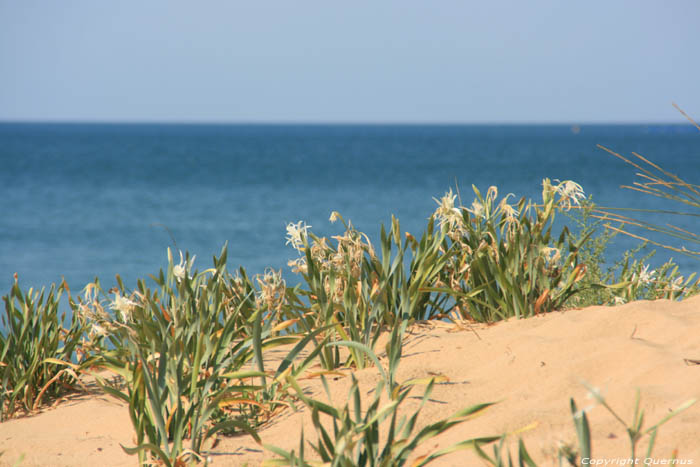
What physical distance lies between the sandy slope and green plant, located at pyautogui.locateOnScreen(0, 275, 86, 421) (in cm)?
13

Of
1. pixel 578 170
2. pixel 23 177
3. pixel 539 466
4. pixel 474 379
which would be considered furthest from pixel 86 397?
pixel 578 170

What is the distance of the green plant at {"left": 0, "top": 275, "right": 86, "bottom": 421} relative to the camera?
2.99 m

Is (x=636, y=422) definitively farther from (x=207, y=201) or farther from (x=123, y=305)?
(x=207, y=201)

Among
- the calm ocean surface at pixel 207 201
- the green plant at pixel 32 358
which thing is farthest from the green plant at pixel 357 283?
the green plant at pixel 32 358

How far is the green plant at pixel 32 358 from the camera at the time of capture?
2.99 m

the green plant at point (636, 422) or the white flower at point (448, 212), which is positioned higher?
the white flower at point (448, 212)

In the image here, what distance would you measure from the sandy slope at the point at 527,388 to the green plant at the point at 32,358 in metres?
0.13

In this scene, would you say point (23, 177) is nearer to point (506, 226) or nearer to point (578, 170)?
point (578, 170)

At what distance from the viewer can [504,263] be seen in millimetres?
3305

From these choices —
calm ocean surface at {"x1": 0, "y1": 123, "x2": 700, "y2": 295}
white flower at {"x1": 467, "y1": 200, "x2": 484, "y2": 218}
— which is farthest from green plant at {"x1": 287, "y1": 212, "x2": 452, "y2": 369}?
calm ocean surface at {"x1": 0, "y1": 123, "x2": 700, "y2": 295}

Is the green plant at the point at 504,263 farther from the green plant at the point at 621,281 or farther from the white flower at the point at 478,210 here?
the green plant at the point at 621,281

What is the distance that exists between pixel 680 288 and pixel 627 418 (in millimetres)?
1833

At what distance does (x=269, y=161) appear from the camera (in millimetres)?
50062

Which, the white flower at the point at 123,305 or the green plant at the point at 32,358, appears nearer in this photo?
the white flower at the point at 123,305
